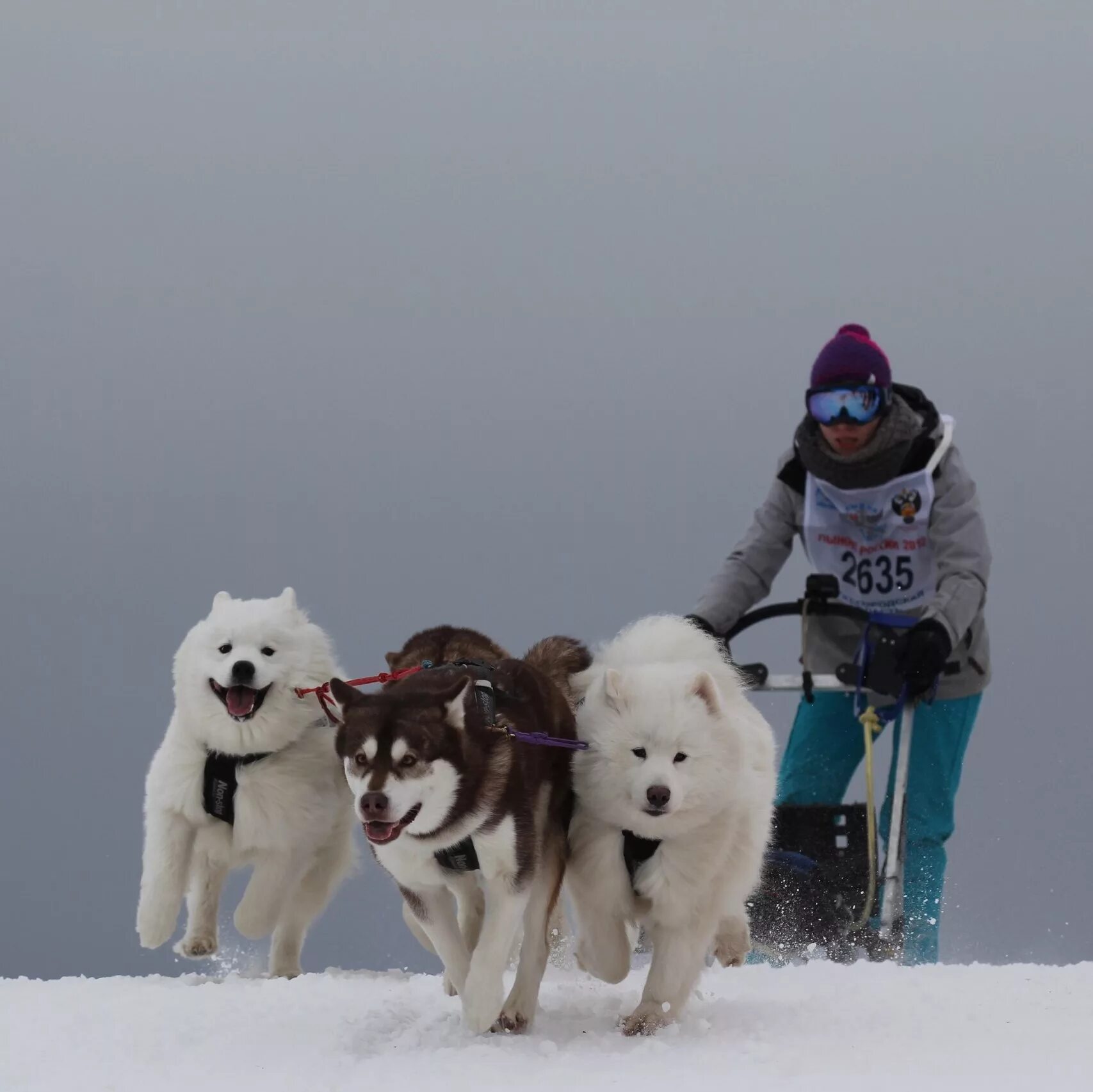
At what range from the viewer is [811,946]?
6.16 metres

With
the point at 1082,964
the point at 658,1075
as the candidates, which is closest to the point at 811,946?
the point at 1082,964

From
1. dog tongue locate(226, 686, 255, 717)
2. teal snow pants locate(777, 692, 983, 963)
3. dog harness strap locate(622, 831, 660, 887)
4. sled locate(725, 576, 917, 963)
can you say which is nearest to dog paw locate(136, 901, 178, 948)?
dog tongue locate(226, 686, 255, 717)

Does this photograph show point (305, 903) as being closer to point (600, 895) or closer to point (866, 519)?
point (600, 895)

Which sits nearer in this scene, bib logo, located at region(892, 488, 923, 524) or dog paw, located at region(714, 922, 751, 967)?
dog paw, located at region(714, 922, 751, 967)

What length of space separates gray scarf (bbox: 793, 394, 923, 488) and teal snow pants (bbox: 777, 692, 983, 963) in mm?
1003

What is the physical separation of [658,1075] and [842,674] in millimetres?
2769

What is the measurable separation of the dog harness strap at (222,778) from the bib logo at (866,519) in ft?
8.74

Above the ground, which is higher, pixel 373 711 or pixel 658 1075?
pixel 373 711

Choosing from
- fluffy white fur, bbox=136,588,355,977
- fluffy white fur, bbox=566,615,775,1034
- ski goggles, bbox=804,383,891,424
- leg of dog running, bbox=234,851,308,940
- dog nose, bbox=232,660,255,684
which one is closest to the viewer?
fluffy white fur, bbox=566,615,775,1034

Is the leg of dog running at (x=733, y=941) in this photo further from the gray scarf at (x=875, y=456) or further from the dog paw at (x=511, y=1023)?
the gray scarf at (x=875, y=456)

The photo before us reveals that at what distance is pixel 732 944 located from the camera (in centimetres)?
560

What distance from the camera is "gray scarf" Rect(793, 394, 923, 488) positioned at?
6465 millimetres

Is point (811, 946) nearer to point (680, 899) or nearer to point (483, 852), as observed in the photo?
point (680, 899)

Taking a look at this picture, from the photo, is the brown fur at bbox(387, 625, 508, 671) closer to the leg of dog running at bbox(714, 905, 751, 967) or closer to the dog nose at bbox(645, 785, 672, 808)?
the dog nose at bbox(645, 785, 672, 808)
